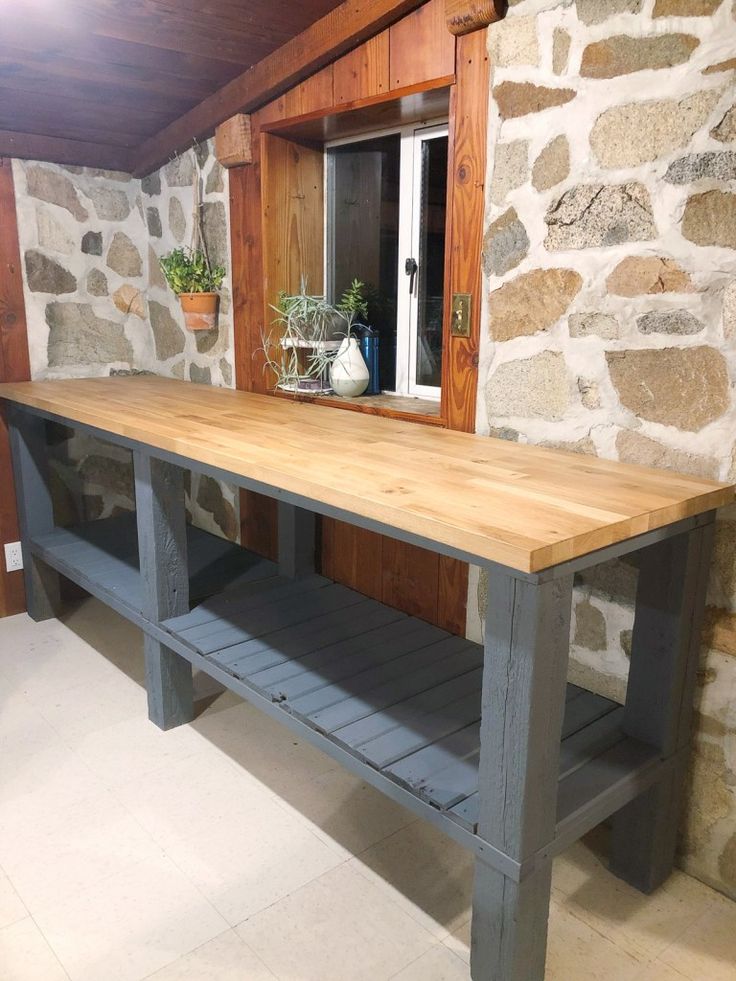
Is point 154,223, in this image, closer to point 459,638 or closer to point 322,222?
point 322,222

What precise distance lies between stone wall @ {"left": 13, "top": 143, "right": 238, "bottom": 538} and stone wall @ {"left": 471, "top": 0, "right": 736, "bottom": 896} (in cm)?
138

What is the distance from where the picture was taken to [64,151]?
3.07 meters

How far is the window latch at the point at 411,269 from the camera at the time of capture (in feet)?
8.14

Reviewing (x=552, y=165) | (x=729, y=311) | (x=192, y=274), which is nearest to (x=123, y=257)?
(x=192, y=274)

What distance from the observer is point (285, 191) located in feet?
8.72

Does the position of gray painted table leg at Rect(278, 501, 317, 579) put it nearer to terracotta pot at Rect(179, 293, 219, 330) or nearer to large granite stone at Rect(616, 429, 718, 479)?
terracotta pot at Rect(179, 293, 219, 330)

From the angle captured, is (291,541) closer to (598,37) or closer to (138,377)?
(138,377)

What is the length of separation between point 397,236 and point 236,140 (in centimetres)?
68

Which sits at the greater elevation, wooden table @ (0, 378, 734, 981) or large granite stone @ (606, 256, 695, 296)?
large granite stone @ (606, 256, 695, 296)

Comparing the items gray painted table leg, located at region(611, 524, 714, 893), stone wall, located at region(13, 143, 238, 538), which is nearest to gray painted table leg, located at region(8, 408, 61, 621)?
stone wall, located at region(13, 143, 238, 538)

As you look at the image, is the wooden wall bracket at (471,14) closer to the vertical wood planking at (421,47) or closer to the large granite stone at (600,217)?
the vertical wood planking at (421,47)

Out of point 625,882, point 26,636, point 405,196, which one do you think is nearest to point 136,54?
point 405,196

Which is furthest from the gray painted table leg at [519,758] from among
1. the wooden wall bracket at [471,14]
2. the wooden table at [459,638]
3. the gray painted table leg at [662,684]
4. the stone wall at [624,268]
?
the wooden wall bracket at [471,14]

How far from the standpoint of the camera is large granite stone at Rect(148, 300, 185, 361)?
3.30 m
